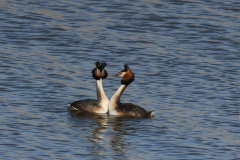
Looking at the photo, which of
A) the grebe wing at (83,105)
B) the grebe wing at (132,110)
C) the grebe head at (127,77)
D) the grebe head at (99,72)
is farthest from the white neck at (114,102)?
the grebe head at (99,72)

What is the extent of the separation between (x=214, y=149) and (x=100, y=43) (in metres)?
11.5

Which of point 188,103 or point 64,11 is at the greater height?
point 64,11

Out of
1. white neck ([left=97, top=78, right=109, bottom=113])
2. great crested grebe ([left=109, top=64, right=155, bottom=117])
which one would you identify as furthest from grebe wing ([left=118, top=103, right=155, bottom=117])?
white neck ([left=97, top=78, right=109, bottom=113])

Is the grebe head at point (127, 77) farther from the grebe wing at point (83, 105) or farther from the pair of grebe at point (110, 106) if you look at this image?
the grebe wing at point (83, 105)

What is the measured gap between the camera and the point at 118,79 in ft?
67.8

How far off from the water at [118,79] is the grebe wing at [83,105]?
354mm

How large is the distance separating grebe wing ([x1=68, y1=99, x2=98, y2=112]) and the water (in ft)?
1.16

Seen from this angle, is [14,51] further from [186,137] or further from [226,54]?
[186,137]

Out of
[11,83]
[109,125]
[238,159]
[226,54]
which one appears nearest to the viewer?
[238,159]

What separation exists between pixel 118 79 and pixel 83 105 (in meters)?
3.89

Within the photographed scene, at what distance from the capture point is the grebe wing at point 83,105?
16.9 meters

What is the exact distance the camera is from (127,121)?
53.9 ft

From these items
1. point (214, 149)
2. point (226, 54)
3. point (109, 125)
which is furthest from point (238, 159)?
point (226, 54)

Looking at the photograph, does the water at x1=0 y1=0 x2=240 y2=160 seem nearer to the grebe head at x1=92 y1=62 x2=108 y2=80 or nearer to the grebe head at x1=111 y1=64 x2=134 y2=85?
the grebe head at x1=111 y1=64 x2=134 y2=85
